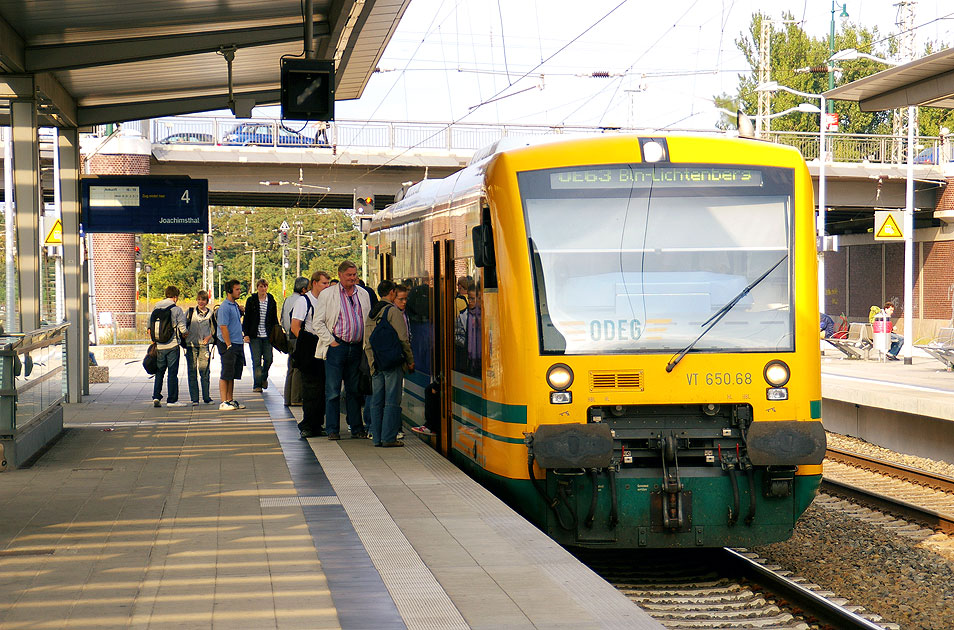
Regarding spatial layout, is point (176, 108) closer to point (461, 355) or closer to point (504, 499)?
point (461, 355)

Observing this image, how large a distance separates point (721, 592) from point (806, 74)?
60757 mm

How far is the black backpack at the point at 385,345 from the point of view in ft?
37.8

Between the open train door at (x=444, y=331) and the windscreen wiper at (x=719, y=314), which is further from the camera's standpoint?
the open train door at (x=444, y=331)

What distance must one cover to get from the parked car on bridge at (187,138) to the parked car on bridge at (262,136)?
0.63m

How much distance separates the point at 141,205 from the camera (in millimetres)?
17547

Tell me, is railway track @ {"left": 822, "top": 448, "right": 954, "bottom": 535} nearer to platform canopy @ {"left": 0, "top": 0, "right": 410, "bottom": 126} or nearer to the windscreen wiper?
the windscreen wiper

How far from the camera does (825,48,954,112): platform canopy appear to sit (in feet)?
45.3

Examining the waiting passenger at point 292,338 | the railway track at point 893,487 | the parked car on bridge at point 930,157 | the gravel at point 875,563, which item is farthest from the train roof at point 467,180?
the parked car on bridge at point 930,157

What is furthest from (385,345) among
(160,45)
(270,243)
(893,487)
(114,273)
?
(270,243)

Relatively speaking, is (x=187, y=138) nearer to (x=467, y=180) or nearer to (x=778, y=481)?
(x=467, y=180)

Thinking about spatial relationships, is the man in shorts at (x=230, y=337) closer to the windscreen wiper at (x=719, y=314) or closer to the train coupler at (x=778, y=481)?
the windscreen wiper at (x=719, y=314)

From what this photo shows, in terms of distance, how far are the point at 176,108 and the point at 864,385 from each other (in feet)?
37.5

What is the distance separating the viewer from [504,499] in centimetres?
901

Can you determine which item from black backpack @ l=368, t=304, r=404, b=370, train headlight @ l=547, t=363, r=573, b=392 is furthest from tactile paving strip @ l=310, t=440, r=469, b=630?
black backpack @ l=368, t=304, r=404, b=370
